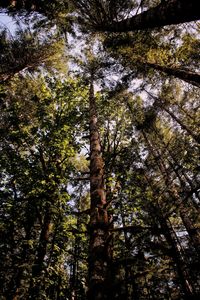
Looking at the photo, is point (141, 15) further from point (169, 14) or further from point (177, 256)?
point (177, 256)

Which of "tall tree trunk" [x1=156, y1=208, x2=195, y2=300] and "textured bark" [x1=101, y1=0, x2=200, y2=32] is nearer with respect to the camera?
"tall tree trunk" [x1=156, y1=208, x2=195, y2=300]

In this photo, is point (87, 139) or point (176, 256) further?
point (87, 139)

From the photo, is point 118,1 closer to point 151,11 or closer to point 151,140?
point 151,11

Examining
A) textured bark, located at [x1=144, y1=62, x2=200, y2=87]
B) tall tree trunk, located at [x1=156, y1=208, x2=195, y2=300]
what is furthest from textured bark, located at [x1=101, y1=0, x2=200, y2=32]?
textured bark, located at [x1=144, y1=62, x2=200, y2=87]

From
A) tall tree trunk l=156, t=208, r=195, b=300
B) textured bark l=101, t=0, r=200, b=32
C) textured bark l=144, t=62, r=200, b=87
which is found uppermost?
textured bark l=144, t=62, r=200, b=87

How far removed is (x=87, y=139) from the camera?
10469mm

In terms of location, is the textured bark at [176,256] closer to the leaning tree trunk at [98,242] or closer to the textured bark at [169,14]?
the leaning tree trunk at [98,242]

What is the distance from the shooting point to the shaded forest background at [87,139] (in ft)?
14.8

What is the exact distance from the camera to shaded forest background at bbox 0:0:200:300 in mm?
4523

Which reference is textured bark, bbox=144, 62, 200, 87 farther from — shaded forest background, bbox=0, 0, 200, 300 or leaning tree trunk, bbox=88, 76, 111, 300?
leaning tree trunk, bbox=88, 76, 111, 300

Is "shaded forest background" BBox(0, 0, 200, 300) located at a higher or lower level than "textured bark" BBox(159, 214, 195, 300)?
higher

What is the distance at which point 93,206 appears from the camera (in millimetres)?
3375

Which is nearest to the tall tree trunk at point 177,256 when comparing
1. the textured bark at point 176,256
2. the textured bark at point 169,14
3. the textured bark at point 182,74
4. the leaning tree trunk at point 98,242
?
the textured bark at point 176,256

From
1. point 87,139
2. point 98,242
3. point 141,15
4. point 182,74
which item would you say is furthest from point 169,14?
point 87,139
